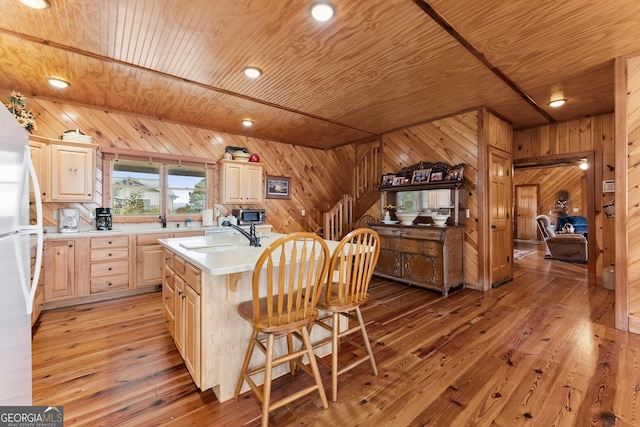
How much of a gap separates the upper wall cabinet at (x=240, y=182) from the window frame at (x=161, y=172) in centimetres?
23

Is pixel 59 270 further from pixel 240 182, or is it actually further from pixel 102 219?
pixel 240 182

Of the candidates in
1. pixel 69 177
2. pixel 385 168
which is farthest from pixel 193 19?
pixel 385 168

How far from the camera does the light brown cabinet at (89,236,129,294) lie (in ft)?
11.8

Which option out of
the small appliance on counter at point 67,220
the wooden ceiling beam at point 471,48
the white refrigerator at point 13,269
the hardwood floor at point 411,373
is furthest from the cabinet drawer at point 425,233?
the small appliance on counter at point 67,220

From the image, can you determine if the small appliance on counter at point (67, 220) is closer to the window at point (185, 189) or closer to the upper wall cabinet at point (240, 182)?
the window at point (185, 189)

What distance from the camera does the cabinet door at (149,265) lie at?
387 centimetres

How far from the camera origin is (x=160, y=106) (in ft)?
12.9

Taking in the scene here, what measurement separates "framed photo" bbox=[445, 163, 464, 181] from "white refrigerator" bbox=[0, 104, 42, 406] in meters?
4.53

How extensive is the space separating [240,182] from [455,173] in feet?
12.0

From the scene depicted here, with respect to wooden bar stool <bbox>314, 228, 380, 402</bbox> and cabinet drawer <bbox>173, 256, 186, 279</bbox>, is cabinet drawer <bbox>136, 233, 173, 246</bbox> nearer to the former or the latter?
cabinet drawer <bbox>173, 256, 186, 279</bbox>

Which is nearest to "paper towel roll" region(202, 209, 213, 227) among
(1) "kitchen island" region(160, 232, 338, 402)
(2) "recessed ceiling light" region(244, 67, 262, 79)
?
(2) "recessed ceiling light" region(244, 67, 262, 79)

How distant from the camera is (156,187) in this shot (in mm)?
4566

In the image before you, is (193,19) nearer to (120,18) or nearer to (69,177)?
(120,18)

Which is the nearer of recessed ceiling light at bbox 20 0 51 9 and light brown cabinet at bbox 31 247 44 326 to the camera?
recessed ceiling light at bbox 20 0 51 9
